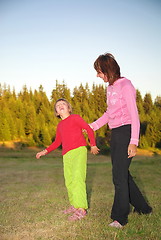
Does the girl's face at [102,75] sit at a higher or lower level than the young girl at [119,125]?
higher

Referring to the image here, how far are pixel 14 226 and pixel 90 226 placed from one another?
0.94 meters

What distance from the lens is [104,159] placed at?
19.2 m

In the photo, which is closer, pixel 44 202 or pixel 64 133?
pixel 64 133

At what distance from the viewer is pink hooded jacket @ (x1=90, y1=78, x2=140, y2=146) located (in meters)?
3.39

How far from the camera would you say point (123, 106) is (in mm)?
3516

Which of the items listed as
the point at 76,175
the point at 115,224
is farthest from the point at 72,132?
the point at 115,224

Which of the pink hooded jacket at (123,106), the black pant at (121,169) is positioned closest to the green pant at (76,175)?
the black pant at (121,169)

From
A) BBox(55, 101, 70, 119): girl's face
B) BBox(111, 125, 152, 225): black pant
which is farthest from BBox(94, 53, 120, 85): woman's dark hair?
BBox(55, 101, 70, 119): girl's face

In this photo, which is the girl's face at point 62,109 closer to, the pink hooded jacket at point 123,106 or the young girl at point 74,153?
the young girl at point 74,153

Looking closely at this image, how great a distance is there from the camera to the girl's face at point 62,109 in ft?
14.8

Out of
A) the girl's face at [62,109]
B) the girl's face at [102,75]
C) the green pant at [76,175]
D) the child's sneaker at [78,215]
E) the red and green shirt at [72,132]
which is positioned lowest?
the child's sneaker at [78,215]

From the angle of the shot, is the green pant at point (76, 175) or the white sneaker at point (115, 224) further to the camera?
the green pant at point (76, 175)

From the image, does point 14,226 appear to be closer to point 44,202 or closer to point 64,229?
point 64,229

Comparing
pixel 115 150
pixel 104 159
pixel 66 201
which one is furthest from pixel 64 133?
pixel 104 159
